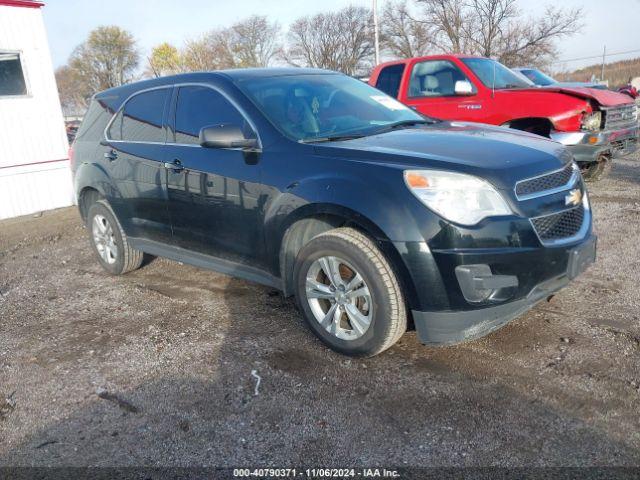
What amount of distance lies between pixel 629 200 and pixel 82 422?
6.99m

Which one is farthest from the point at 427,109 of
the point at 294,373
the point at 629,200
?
the point at 294,373

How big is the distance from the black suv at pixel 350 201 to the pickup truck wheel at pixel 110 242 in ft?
1.32

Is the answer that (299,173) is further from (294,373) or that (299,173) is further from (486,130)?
(486,130)

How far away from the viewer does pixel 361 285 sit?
3195 mm

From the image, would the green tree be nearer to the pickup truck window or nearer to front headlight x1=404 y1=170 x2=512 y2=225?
the pickup truck window

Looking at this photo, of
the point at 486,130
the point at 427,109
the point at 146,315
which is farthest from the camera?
the point at 427,109

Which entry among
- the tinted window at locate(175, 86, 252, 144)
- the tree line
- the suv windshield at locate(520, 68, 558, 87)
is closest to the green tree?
the tree line

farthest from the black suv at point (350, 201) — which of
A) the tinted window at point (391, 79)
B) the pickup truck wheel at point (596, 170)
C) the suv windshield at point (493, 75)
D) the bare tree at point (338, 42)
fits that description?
the bare tree at point (338, 42)

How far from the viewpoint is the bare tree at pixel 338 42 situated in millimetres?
46438

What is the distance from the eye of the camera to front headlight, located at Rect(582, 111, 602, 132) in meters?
7.03

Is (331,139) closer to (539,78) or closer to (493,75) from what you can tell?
(493,75)

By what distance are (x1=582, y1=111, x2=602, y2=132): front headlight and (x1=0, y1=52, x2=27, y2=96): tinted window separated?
9420 millimetres

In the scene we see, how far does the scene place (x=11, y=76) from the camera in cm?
977

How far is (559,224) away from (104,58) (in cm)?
6122
